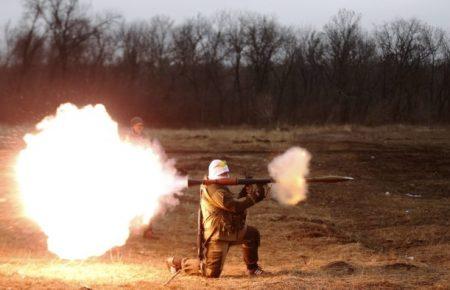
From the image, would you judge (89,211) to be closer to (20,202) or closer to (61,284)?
(61,284)

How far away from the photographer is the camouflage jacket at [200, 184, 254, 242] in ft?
28.9

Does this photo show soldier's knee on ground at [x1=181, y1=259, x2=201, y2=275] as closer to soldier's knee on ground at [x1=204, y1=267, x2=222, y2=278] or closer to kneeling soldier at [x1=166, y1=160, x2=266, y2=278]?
kneeling soldier at [x1=166, y1=160, x2=266, y2=278]

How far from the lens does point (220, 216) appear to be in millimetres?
9023

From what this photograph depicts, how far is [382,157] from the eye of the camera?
2803 centimetres

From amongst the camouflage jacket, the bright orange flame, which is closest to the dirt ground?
the bright orange flame

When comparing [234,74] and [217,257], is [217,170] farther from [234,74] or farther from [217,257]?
[234,74]

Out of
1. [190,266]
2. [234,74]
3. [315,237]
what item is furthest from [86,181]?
[234,74]

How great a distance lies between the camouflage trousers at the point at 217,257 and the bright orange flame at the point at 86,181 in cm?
155

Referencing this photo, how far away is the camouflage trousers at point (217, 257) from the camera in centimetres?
897

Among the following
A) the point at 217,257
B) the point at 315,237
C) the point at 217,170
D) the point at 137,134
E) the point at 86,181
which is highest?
the point at 137,134

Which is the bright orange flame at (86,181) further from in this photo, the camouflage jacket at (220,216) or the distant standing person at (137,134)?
the camouflage jacket at (220,216)

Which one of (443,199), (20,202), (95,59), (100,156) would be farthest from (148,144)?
(95,59)

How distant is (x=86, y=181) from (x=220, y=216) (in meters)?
2.82

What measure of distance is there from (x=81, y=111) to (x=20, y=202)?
5.67m
